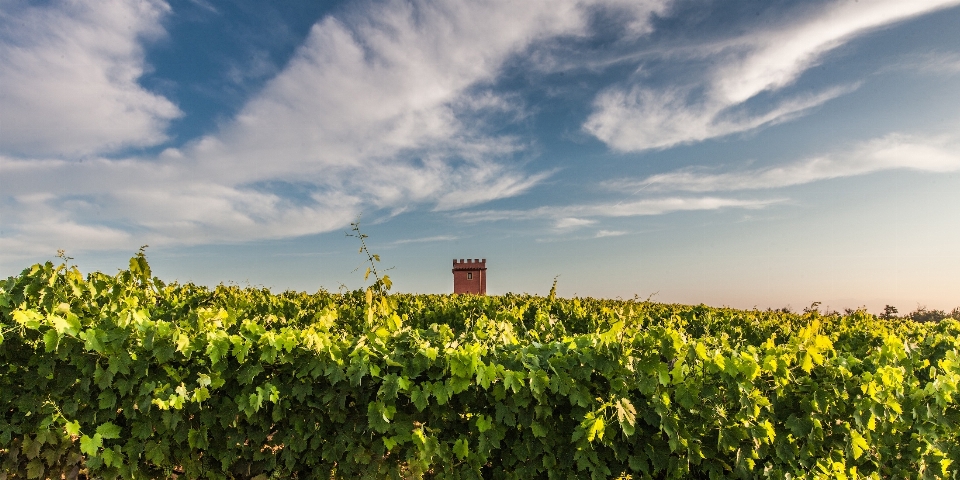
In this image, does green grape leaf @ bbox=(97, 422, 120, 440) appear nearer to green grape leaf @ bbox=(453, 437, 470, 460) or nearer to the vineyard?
the vineyard

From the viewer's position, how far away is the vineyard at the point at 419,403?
3.91 m

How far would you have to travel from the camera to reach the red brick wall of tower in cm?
4662

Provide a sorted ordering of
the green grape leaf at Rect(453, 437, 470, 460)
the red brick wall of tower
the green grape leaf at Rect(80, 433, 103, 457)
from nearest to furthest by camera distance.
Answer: the green grape leaf at Rect(453, 437, 470, 460)
the green grape leaf at Rect(80, 433, 103, 457)
the red brick wall of tower

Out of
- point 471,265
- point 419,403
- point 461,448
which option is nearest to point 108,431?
point 419,403

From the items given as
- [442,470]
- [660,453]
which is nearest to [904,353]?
[660,453]

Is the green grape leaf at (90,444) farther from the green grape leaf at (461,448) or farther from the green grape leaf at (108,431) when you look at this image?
the green grape leaf at (461,448)

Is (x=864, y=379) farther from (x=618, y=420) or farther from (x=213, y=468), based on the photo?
(x=213, y=468)

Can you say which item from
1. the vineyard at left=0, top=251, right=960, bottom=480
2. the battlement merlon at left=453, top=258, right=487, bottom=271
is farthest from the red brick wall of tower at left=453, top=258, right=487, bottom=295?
the vineyard at left=0, top=251, right=960, bottom=480

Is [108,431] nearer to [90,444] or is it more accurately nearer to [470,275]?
[90,444]

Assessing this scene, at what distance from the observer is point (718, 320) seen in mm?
10766

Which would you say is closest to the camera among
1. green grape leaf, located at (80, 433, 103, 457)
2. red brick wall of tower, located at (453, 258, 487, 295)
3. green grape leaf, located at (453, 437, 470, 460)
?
green grape leaf, located at (453, 437, 470, 460)

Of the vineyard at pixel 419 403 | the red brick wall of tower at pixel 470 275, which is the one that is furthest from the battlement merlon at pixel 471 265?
the vineyard at pixel 419 403

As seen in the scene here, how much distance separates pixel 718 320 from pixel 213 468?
952cm

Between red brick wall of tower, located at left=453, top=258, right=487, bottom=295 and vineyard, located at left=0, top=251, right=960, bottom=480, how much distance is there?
41.7 metres
